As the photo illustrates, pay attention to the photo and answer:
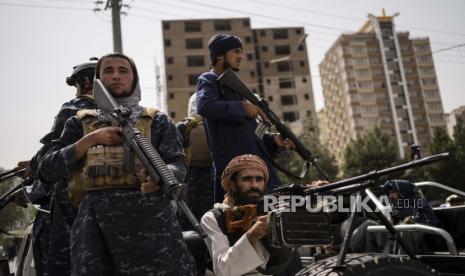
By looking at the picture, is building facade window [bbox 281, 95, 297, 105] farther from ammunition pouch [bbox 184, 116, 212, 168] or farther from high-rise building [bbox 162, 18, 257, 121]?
ammunition pouch [bbox 184, 116, 212, 168]

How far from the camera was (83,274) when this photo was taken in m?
1.99

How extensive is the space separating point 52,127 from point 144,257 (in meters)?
1.21

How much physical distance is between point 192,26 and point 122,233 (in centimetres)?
5485

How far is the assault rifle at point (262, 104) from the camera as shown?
341cm

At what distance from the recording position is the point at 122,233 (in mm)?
2053

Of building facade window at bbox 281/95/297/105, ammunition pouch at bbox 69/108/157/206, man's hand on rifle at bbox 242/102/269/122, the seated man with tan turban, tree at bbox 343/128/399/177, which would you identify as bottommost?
the seated man with tan turban

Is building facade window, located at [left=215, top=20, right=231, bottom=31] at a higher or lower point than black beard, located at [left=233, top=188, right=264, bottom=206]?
higher

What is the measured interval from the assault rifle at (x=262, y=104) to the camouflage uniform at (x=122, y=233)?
1.33 meters

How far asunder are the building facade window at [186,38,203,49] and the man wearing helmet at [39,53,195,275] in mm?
52778

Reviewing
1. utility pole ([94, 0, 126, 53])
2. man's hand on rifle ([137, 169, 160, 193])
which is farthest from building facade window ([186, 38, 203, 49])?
man's hand on rifle ([137, 169, 160, 193])

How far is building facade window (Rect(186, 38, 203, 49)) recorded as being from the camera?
5384cm

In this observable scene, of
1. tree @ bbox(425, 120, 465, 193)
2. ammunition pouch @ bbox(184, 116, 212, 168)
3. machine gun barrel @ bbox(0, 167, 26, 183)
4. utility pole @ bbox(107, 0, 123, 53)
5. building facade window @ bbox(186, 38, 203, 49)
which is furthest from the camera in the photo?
building facade window @ bbox(186, 38, 203, 49)

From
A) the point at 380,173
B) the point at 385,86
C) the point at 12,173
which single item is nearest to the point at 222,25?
the point at 385,86

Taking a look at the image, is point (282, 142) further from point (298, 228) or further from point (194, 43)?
point (194, 43)
